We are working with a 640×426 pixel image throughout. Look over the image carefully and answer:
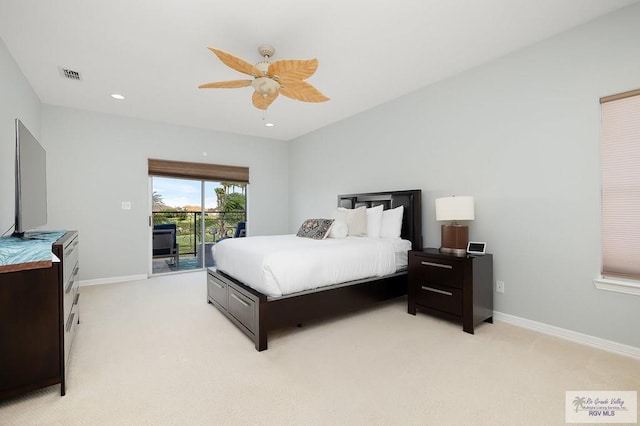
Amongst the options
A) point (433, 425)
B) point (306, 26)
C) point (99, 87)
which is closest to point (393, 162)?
point (306, 26)

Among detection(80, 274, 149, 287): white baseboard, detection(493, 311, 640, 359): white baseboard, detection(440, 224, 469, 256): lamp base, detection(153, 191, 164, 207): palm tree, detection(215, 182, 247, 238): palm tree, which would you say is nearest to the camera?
detection(493, 311, 640, 359): white baseboard

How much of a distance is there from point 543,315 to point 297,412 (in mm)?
2407

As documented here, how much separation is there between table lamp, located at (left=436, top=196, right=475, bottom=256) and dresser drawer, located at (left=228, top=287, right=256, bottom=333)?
1.98 metres

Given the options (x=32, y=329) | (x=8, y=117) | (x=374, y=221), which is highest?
(x=8, y=117)

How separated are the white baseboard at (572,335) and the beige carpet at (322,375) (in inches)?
3.3

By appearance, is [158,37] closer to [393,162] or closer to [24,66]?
[24,66]

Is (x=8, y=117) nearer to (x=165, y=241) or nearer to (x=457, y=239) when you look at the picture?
(x=165, y=241)

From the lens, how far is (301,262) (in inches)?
104

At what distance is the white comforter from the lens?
2.52m

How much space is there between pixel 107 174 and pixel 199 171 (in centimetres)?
135

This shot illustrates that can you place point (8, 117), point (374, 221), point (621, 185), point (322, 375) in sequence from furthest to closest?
point (374, 221), point (8, 117), point (621, 185), point (322, 375)

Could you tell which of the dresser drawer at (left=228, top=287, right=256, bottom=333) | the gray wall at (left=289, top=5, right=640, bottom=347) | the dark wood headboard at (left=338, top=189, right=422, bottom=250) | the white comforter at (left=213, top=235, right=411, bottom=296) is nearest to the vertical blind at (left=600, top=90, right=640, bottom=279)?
the gray wall at (left=289, top=5, right=640, bottom=347)

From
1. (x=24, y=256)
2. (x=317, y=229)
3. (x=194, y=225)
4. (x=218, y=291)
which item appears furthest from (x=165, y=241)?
(x=24, y=256)

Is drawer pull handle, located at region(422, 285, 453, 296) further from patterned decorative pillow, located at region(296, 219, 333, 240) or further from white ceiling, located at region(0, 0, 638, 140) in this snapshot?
white ceiling, located at region(0, 0, 638, 140)
